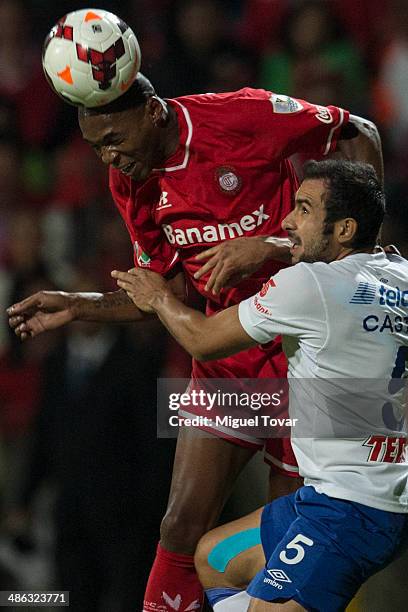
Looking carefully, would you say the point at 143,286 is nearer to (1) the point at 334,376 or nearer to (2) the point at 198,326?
(2) the point at 198,326

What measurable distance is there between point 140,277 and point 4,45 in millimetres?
3200

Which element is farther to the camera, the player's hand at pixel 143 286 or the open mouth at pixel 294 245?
the player's hand at pixel 143 286

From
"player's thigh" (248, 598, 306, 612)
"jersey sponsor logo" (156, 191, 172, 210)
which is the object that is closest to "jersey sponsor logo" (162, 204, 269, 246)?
"jersey sponsor logo" (156, 191, 172, 210)

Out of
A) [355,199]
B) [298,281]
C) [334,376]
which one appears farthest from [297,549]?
[355,199]

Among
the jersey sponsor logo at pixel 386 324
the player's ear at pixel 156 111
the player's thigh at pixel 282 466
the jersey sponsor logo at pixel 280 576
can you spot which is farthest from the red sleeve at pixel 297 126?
the jersey sponsor logo at pixel 280 576

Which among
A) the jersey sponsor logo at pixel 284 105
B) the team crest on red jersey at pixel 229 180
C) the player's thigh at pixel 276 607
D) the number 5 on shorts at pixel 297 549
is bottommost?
the player's thigh at pixel 276 607

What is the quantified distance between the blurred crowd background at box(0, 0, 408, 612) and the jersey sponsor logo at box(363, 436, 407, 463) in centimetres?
164

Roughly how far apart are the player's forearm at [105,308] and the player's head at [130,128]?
1.57ft

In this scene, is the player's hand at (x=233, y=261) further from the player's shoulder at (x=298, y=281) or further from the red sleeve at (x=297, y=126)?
the red sleeve at (x=297, y=126)

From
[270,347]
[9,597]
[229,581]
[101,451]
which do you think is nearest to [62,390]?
[101,451]

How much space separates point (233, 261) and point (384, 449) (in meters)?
0.67

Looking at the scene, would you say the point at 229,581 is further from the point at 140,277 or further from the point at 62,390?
the point at 62,390

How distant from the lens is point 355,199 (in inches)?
108

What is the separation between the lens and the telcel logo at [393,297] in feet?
8.84
